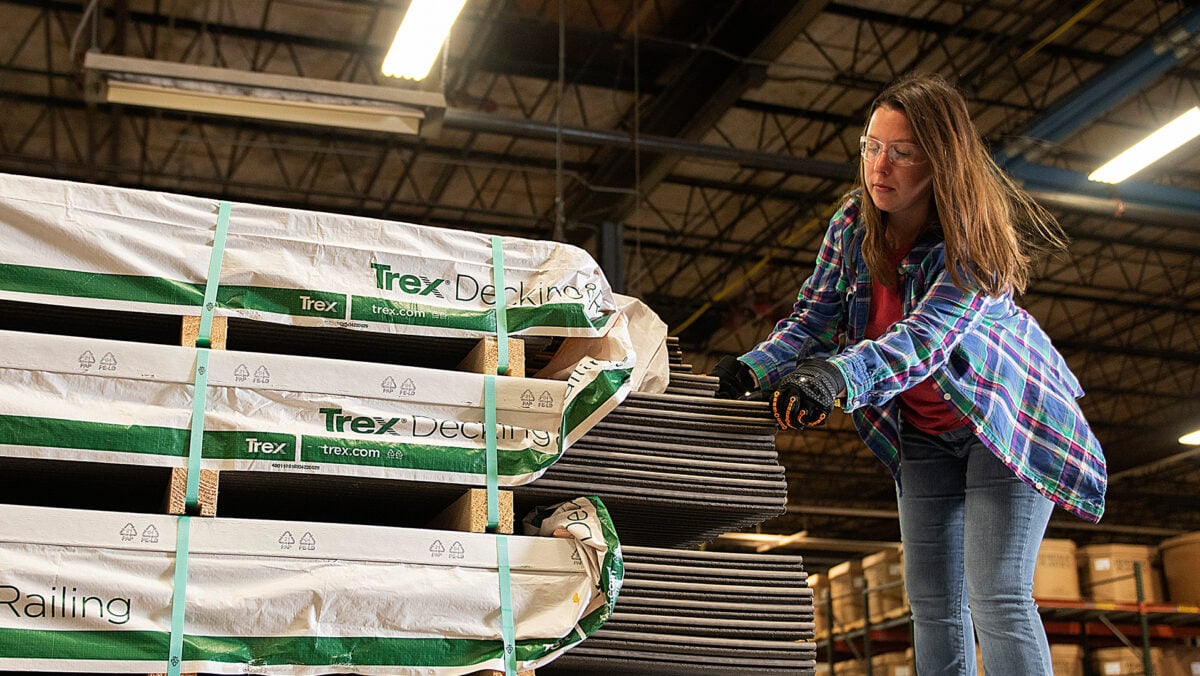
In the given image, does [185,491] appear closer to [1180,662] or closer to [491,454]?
[491,454]

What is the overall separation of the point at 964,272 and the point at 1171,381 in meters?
22.0

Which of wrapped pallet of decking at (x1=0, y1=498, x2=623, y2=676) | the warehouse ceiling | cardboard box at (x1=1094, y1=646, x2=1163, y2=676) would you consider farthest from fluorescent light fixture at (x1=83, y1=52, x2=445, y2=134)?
cardboard box at (x1=1094, y1=646, x2=1163, y2=676)

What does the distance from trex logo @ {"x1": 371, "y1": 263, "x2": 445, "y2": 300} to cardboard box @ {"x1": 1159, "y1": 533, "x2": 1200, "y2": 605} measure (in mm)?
9995

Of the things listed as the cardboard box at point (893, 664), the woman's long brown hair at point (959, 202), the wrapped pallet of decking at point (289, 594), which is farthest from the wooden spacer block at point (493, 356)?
the cardboard box at point (893, 664)

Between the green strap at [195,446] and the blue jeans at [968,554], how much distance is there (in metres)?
1.78

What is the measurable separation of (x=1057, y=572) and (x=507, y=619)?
9117 mm

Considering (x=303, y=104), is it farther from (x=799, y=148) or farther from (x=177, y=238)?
(x=799, y=148)

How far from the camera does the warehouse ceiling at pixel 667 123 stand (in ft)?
38.1

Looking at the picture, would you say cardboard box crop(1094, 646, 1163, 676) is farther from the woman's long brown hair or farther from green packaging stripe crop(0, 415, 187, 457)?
green packaging stripe crop(0, 415, 187, 457)

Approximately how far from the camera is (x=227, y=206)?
9.79 ft

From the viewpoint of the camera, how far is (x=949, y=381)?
9.71 feet

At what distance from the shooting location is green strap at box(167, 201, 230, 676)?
2.56 metres

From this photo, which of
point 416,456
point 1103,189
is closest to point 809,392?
point 416,456

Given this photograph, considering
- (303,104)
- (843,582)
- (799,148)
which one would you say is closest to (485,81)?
(799,148)
